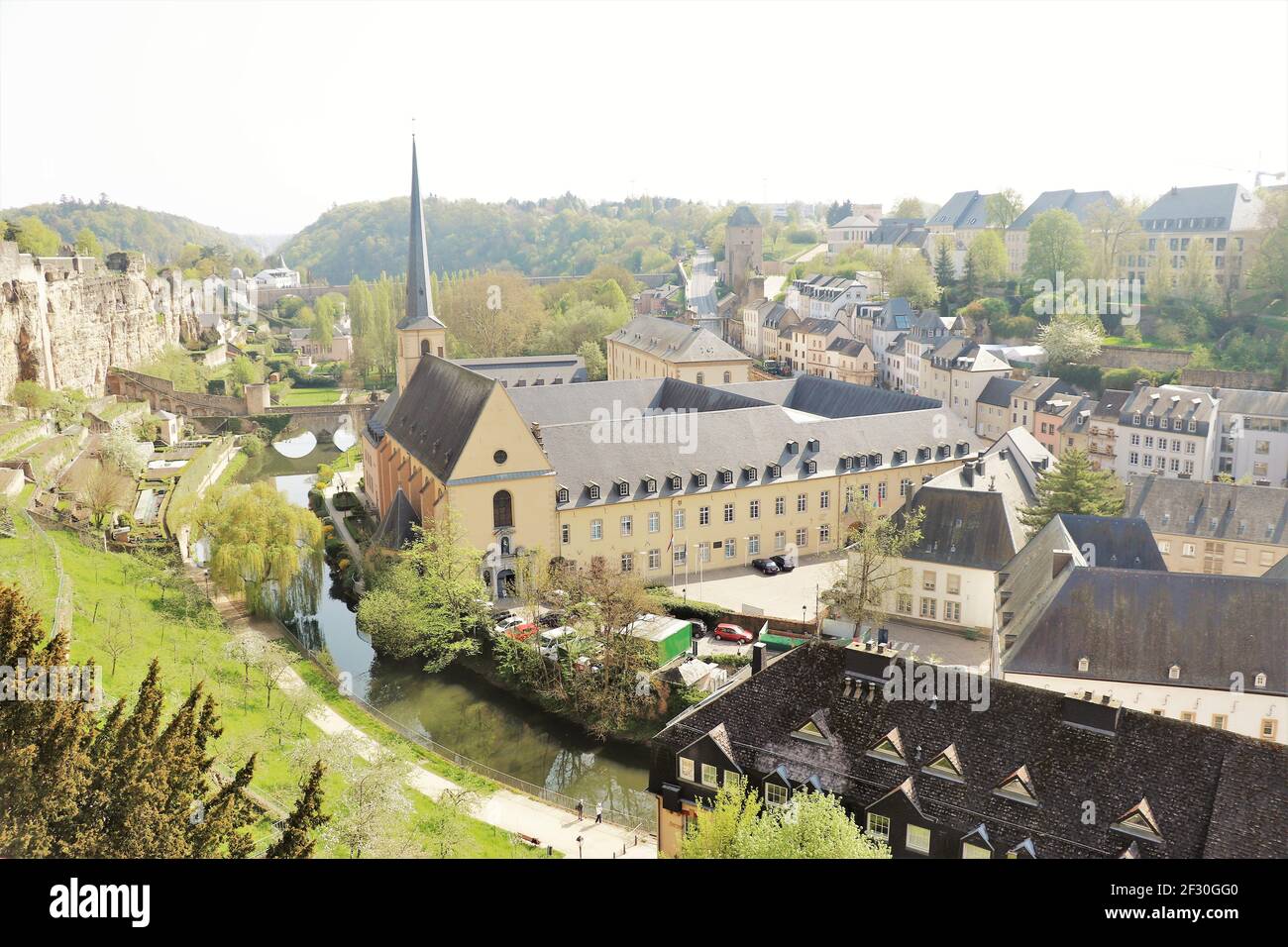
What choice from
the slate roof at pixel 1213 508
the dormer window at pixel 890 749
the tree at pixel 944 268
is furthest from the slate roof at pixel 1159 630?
the tree at pixel 944 268

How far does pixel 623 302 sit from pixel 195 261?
58323mm

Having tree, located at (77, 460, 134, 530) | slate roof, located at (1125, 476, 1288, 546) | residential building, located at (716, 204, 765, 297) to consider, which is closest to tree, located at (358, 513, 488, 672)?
tree, located at (77, 460, 134, 530)

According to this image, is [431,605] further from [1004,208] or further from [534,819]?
[1004,208]

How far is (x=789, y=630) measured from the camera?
28.0 meters

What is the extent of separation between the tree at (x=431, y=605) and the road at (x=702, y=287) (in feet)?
205

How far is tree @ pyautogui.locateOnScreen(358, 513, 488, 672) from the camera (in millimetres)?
27438

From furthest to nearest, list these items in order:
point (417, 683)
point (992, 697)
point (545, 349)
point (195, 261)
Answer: point (195, 261) → point (545, 349) → point (417, 683) → point (992, 697)

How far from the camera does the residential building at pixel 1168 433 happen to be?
41.1 m

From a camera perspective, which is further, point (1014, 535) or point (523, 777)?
point (1014, 535)

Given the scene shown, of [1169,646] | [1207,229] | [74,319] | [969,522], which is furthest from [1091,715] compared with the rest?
[74,319]

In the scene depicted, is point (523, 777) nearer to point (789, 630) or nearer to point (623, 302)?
point (789, 630)

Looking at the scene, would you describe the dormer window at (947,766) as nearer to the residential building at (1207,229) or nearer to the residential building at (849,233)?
the residential building at (1207,229)
